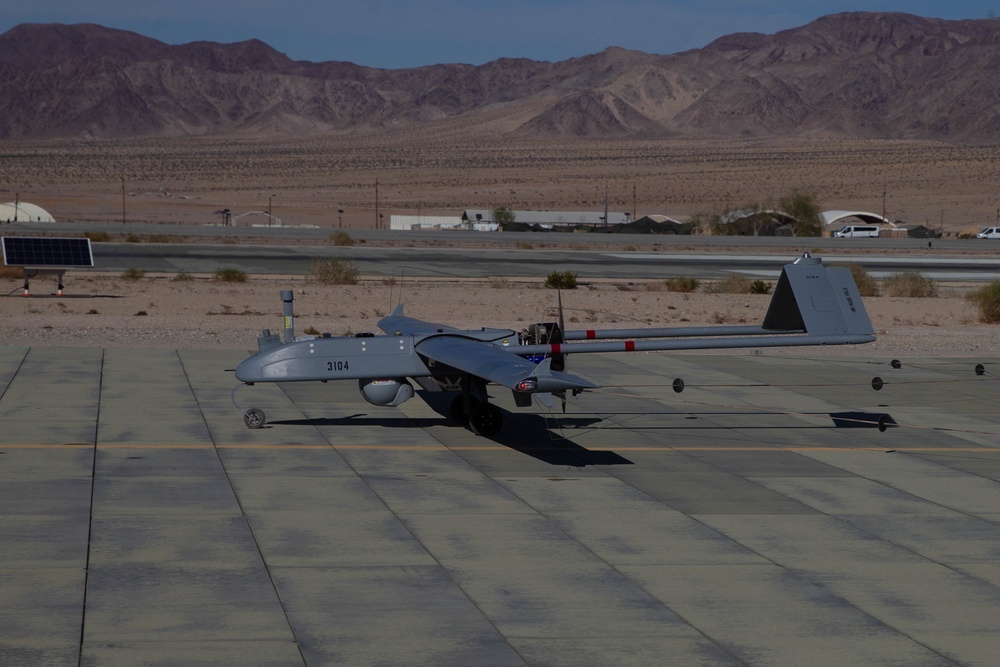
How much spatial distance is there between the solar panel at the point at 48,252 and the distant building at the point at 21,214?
58652mm

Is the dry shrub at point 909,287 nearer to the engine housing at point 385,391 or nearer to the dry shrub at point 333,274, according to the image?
the dry shrub at point 333,274

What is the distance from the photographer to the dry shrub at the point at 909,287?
50000mm

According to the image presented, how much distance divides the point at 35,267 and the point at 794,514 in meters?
30.9

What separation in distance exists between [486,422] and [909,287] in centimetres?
3552

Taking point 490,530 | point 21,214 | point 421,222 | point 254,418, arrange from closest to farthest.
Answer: point 490,530
point 254,418
point 21,214
point 421,222

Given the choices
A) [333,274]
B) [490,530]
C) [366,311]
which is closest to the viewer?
[490,530]

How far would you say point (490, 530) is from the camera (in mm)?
13531

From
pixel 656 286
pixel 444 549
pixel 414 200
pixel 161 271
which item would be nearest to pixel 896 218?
Answer: pixel 414 200

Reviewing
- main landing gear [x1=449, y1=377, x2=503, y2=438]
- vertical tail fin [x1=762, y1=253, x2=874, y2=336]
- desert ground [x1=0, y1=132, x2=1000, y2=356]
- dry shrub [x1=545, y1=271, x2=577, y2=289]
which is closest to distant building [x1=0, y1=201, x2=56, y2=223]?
desert ground [x1=0, y1=132, x2=1000, y2=356]

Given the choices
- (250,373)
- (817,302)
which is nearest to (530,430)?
(250,373)

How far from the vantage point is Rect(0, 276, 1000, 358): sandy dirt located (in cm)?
3105

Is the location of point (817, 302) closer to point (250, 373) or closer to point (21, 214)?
point (250, 373)

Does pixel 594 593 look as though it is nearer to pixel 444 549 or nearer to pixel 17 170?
pixel 444 549

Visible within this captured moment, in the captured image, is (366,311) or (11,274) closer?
(366,311)
